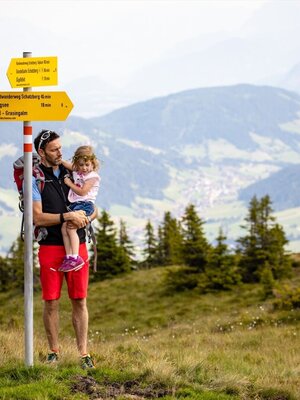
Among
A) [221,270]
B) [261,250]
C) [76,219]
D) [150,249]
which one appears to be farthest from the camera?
[150,249]

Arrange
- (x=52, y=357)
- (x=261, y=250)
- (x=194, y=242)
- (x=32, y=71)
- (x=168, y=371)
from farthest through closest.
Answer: (x=261, y=250) → (x=194, y=242) → (x=52, y=357) → (x=168, y=371) → (x=32, y=71)

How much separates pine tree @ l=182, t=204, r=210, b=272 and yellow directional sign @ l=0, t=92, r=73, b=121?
1171 inches

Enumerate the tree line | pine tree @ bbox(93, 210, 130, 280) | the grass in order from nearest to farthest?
the grass < the tree line < pine tree @ bbox(93, 210, 130, 280)

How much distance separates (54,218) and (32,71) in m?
1.93

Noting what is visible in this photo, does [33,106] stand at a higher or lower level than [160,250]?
lower

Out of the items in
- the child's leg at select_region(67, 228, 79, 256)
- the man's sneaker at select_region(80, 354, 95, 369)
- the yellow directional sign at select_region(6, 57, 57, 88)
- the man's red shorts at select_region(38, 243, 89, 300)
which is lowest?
the man's sneaker at select_region(80, 354, 95, 369)

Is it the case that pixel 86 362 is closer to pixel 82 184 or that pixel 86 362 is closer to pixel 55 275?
pixel 55 275

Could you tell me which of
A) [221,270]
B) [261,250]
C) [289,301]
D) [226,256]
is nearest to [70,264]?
[289,301]

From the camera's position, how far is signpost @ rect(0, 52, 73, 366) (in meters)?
8.41

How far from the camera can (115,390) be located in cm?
810

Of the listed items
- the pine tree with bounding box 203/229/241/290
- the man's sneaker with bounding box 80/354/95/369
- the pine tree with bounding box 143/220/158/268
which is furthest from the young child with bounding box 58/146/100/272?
the pine tree with bounding box 143/220/158/268

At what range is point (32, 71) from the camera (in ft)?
27.6

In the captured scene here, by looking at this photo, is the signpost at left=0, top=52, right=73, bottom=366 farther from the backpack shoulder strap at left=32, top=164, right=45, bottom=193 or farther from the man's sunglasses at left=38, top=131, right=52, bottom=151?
the backpack shoulder strap at left=32, top=164, right=45, bottom=193

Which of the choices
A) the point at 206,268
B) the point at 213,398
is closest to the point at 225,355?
the point at 213,398
